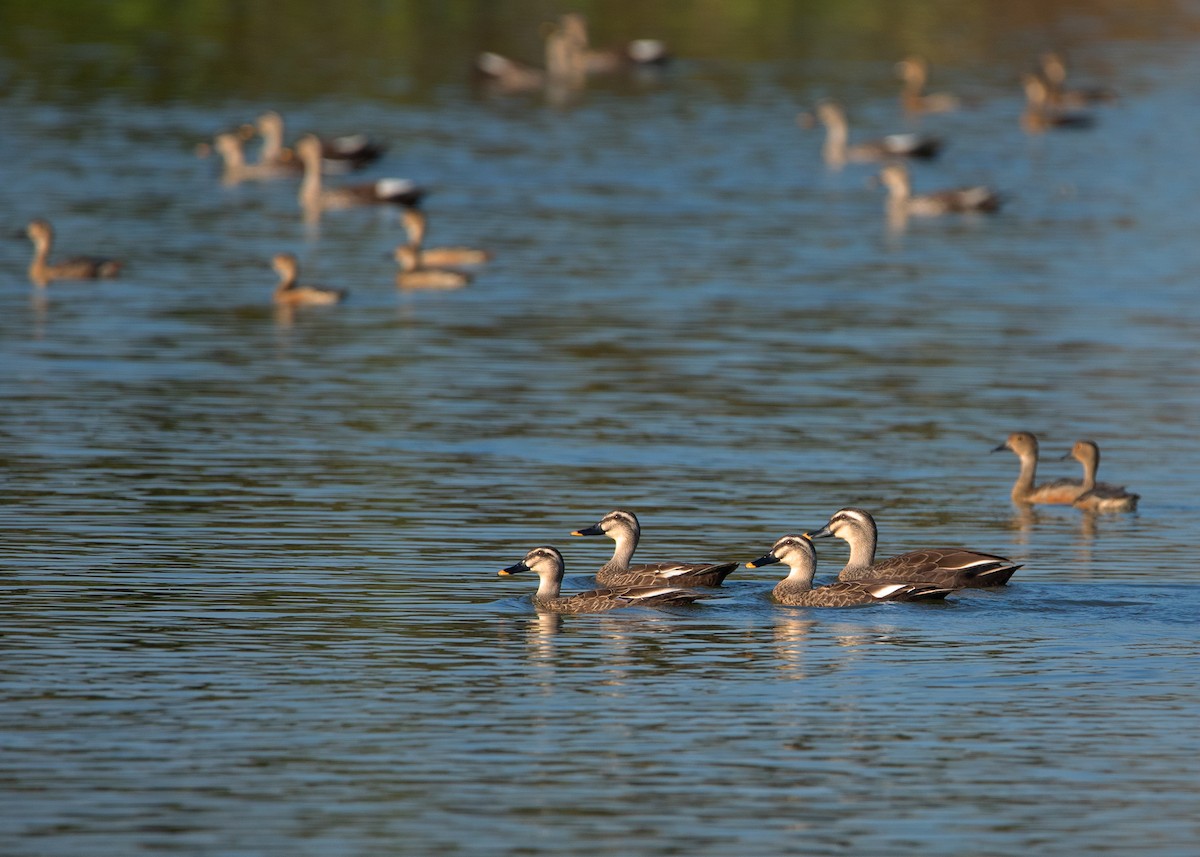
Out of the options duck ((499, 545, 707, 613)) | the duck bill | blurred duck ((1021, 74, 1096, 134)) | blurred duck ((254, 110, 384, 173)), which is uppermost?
blurred duck ((1021, 74, 1096, 134))

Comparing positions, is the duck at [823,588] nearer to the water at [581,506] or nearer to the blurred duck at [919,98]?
the water at [581,506]

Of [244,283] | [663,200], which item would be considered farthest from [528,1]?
[244,283]

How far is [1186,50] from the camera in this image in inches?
2995

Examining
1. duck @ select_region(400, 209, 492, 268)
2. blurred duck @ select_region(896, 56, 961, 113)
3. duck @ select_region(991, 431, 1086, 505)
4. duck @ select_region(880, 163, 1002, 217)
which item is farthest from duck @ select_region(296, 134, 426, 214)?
duck @ select_region(991, 431, 1086, 505)

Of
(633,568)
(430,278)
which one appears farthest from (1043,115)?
(633,568)

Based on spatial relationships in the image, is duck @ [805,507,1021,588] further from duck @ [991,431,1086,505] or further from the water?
duck @ [991,431,1086,505]

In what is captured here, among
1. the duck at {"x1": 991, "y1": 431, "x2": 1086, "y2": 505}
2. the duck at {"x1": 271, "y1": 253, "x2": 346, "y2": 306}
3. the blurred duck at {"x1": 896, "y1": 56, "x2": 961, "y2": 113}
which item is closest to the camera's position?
the duck at {"x1": 991, "y1": 431, "x2": 1086, "y2": 505}

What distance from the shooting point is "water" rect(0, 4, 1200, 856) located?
42.6ft

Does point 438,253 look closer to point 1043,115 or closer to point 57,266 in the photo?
point 57,266

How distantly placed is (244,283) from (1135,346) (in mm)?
12522

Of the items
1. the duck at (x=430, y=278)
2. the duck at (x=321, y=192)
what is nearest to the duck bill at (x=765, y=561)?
the duck at (x=430, y=278)

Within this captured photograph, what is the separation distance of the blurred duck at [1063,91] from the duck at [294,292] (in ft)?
98.1

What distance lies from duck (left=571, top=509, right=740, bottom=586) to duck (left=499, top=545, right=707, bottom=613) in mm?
85

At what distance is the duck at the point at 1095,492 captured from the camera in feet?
71.1
